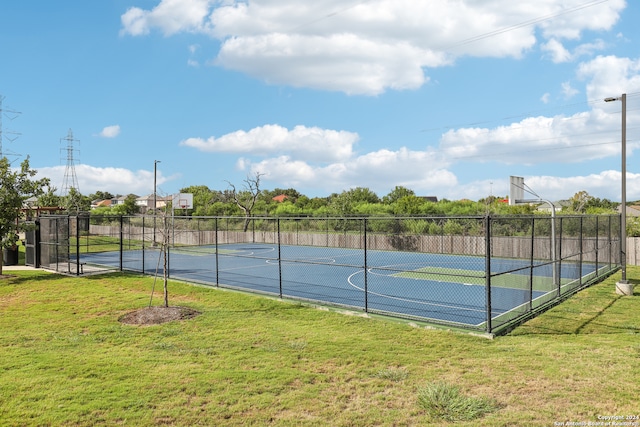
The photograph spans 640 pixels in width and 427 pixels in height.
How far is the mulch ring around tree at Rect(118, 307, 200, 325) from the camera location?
10.8 m

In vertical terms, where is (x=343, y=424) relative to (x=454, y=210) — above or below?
below

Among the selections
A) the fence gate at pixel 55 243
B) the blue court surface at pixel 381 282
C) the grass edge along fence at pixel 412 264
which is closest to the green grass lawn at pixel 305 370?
the grass edge along fence at pixel 412 264

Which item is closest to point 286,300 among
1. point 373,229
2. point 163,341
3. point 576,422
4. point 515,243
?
point 163,341

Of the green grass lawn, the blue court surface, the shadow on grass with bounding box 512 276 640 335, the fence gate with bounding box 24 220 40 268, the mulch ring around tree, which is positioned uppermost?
the fence gate with bounding box 24 220 40 268

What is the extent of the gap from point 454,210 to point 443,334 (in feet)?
102

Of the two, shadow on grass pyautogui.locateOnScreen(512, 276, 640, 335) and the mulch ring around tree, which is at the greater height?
the mulch ring around tree

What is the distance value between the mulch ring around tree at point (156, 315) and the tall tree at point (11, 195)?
9.41 m

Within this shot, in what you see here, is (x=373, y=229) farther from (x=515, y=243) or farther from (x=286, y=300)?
(x=286, y=300)

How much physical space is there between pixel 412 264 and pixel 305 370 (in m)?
18.0

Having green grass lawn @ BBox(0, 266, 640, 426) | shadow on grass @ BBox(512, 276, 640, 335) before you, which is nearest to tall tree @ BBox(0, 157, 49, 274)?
green grass lawn @ BBox(0, 266, 640, 426)

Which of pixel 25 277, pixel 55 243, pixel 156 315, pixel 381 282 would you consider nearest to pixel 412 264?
pixel 381 282

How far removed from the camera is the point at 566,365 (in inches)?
297

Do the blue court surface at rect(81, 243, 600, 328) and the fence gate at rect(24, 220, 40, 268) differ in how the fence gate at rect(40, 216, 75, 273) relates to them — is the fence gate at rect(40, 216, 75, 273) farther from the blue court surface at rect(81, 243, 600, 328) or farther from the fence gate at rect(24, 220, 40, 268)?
the blue court surface at rect(81, 243, 600, 328)

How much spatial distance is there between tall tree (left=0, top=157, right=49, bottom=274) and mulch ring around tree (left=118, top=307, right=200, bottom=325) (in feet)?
30.9
